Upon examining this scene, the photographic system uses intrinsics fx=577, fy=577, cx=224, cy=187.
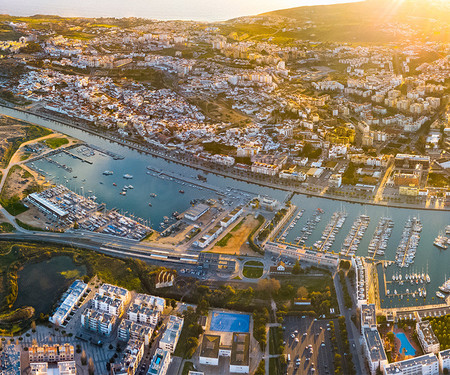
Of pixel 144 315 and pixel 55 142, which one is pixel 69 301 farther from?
pixel 55 142

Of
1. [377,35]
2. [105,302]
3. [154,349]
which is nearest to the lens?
[154,349]

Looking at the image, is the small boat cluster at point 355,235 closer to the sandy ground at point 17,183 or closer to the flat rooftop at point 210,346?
the flat rooftop at point 210,346

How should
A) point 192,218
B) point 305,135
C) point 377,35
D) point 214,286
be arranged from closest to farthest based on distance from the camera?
point 214,286, point 192,218, point 305,135, point 377,35

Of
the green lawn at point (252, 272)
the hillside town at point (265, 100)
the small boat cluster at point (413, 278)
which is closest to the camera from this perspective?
Answer: the small boat cluster at point (413, 278)

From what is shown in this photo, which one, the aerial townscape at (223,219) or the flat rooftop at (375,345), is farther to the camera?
the aerial townscape at (223,219)

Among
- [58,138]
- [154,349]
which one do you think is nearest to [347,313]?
[154,349]

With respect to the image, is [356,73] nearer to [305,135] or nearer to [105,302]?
[305,135]

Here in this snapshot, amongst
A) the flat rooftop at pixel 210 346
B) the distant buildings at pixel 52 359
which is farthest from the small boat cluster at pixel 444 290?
the distant buildings at pixel 52 359
